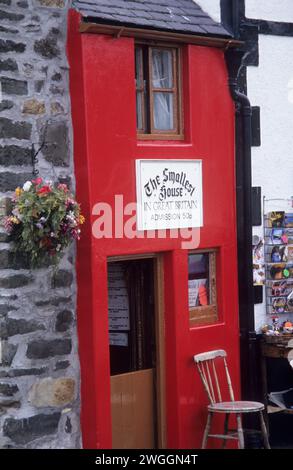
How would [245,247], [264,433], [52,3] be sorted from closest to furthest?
[52,3] < [264,433] < [245,247]

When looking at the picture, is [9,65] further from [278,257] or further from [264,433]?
[264,433]

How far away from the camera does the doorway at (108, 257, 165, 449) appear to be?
9.33 metres

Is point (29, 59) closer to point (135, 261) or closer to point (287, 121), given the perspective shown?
point (135, 261)

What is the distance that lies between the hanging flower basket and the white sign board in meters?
1.00

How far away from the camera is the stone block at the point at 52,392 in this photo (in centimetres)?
835

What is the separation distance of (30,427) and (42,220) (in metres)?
1.78

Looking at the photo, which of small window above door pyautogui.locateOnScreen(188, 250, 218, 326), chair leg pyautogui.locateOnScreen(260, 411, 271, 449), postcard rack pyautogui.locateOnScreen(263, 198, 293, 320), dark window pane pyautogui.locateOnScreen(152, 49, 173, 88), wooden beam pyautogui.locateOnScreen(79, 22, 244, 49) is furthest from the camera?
postcard rack pyautogui.locateOnScreen(263, 198, 293, 320)

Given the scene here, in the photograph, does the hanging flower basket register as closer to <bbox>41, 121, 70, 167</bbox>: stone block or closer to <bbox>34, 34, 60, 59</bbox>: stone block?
<bbox>41, 121, 70, 167</bbox>: stone block

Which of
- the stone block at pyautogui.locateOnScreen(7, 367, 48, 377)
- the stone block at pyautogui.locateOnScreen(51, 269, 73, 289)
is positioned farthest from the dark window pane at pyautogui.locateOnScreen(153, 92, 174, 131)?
the stone block at pyautogui.locateOnScreen(7, 367, 48, 377)

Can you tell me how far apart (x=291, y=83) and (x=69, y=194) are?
3.26 m

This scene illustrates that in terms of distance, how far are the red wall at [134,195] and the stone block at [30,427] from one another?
1.21 feet

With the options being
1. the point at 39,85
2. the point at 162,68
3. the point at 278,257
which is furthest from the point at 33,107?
the point at 278,257

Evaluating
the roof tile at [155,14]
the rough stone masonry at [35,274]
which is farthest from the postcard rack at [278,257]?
the rough stone masonry at [35,274]

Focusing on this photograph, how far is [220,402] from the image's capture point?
9.46m
